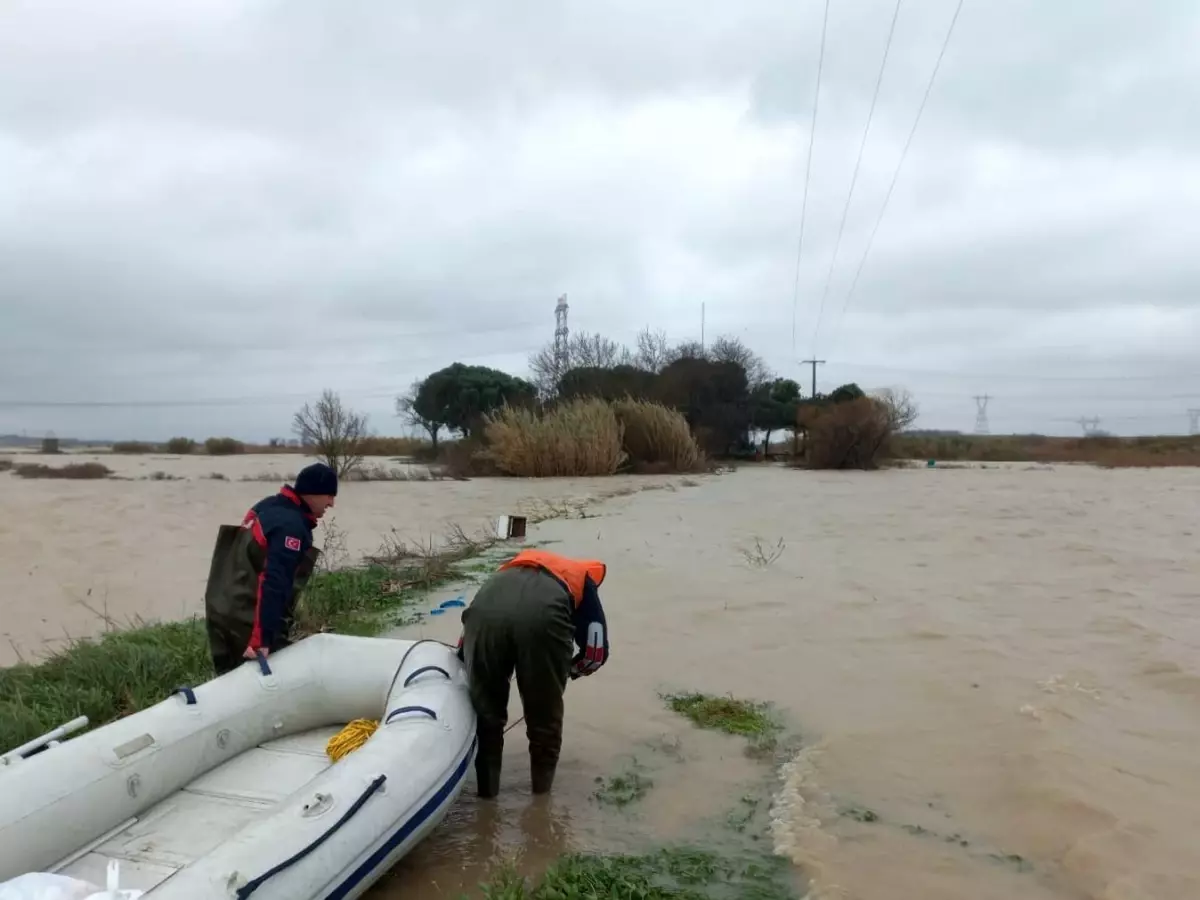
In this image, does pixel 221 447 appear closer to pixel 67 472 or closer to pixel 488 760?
pixel 67 472

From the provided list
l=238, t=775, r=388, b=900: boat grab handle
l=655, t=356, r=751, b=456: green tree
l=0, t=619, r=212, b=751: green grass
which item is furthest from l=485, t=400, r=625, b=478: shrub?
l=238, t=775, r=388, b=900: boat grab handle

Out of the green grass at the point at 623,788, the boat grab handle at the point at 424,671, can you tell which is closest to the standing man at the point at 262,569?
the boat grab handle at the point at 424,671

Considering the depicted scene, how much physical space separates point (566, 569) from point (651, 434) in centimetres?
2304

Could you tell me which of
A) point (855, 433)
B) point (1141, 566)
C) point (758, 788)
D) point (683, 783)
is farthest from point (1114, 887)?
point (855, 433)

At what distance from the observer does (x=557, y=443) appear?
23.7m

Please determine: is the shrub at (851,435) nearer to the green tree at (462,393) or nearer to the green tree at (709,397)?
the green tree at (709,397)

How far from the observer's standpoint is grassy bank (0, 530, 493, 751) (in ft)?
14.6

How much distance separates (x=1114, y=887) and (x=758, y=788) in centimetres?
138

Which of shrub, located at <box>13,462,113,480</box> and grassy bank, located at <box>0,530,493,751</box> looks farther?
shrub, located at <box>13,462,113,480</box>

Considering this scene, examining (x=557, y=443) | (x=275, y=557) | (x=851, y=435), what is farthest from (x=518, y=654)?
(x=851, y=435)

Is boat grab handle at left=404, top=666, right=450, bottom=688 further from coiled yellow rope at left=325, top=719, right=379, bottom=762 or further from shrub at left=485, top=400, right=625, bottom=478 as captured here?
shrub at left=485, top=400, right=625, bottom=478

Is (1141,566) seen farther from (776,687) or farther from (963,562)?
(776,687)

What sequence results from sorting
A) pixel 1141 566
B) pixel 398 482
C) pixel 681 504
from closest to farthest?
pixel 1141 566
pixel 681 504
pixel 398 482

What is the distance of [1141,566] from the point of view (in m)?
9.88
